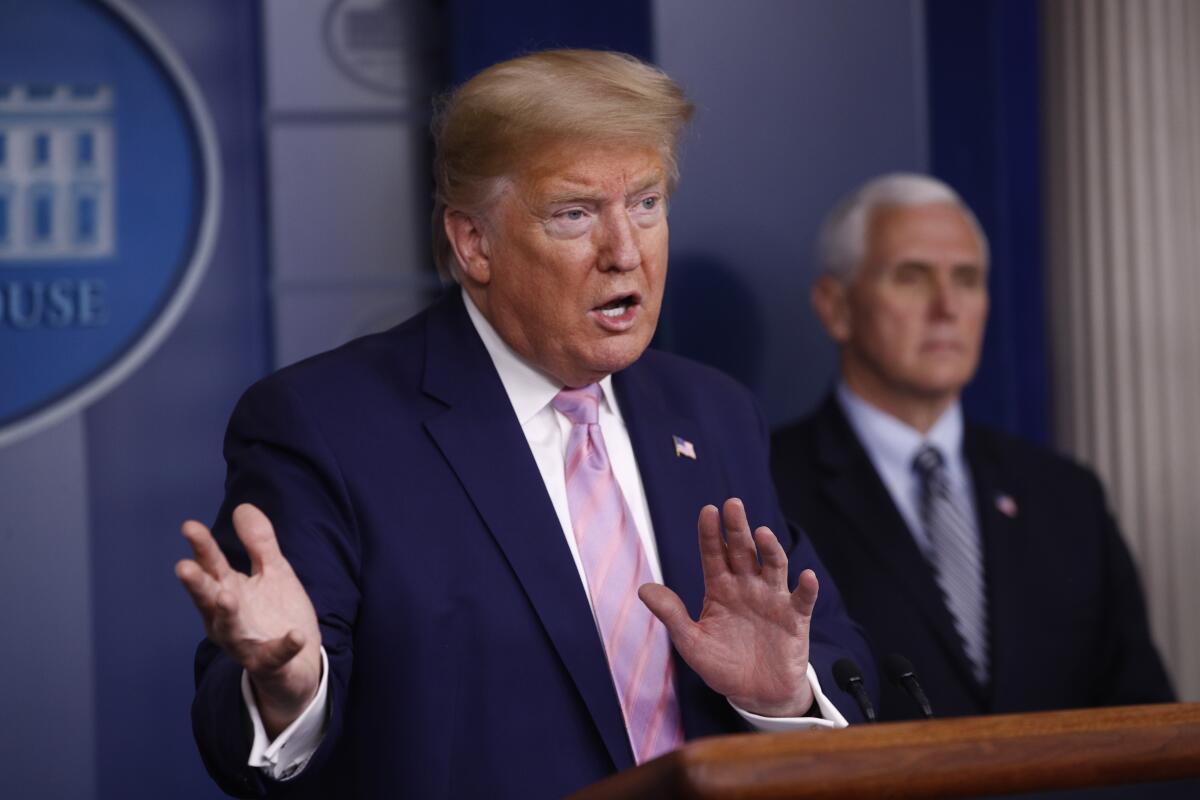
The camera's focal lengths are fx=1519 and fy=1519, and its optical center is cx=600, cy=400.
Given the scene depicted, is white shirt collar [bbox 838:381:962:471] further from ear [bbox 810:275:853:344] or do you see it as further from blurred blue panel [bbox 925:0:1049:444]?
blurred blue panel [bbox 925:0:1049:444]

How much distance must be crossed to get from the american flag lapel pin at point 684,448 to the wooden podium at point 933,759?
0.82 m

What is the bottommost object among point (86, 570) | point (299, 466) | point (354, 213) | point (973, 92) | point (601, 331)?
point (86, 570)

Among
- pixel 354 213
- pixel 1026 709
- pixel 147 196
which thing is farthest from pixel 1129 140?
pixel 147 196

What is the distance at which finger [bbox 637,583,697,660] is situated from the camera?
1875mm

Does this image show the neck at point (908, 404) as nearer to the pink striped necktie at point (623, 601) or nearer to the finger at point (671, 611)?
the pink striped necktie at point (623, 601)

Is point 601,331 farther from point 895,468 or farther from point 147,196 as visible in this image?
point 147,196

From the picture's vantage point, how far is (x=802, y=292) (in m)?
3.63

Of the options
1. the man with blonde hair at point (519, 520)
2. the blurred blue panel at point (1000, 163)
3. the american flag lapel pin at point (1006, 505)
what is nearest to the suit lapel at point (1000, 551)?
the american flag lapel pin at point (1006, 505)

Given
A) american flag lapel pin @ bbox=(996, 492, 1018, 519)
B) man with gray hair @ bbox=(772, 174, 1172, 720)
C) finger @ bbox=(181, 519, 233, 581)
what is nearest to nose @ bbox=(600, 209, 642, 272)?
finger @ bbox=(181, 519, 233, 581)

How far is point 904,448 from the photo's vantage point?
3307 millimetres

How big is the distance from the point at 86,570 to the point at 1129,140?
2.90 m

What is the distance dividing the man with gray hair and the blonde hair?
1267mm

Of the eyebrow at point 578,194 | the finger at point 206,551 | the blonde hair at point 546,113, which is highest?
the blonde hair at point 546,113

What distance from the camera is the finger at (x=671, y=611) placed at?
1.88 metres
